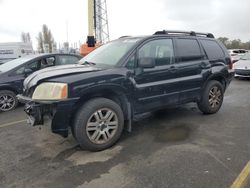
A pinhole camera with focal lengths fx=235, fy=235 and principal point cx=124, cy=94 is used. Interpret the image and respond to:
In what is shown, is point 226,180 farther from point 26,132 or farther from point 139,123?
point 26,132

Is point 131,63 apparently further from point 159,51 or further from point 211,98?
point 211,98

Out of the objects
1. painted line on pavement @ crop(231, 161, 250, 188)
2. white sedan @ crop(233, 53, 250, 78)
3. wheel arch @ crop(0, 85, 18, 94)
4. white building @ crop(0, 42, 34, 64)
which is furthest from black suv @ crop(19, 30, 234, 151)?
white building @ crop(0, 42, 34, 64)

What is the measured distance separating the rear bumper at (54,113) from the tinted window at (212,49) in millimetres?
3327

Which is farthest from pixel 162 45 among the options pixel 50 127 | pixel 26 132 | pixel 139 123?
pixel 26 132

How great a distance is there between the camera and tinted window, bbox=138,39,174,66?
419cm

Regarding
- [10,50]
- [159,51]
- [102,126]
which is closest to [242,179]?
[102,126]

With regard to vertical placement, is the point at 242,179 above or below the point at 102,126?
below

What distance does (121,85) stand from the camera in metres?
3.80

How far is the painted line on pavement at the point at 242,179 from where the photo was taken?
8.89 feet

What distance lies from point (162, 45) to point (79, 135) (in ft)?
7.50

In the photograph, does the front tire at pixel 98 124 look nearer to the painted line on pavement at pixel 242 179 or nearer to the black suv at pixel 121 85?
the black suv at pixel 121 85

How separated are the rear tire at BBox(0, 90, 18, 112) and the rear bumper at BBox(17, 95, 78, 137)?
3332mm

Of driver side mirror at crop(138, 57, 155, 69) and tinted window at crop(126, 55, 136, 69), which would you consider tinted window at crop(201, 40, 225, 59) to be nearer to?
driver side mirror at crop(138, 57, 155, 69)

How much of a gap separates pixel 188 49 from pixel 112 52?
1.62 metres
